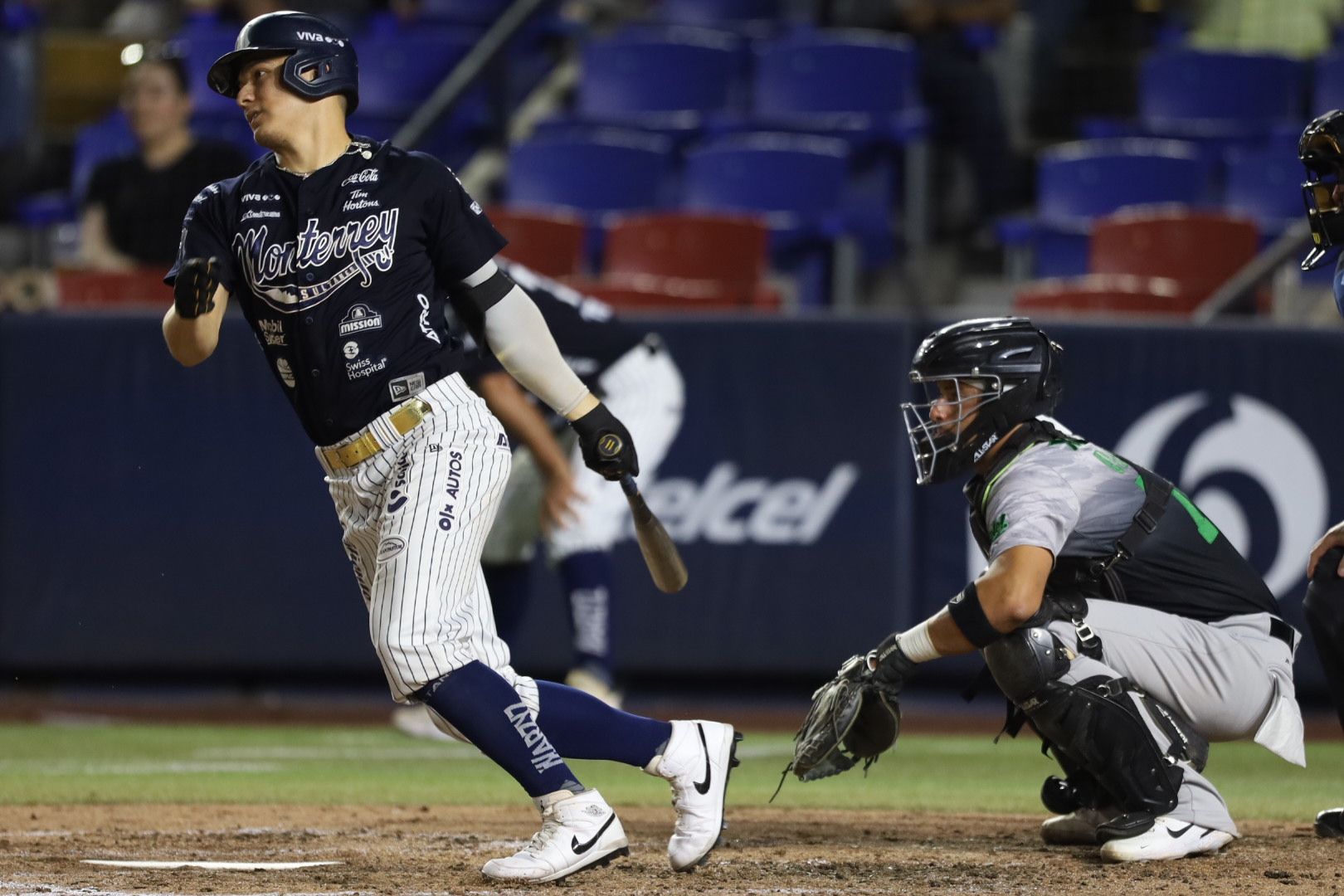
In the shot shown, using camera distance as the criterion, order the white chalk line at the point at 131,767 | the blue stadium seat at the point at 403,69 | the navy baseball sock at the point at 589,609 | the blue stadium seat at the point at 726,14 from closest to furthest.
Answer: the white chalk line at the point at 131,767, the navy baseball sock at the point at 589,609, the blue stadium seat at the point at 403,69, the blue stadium seat at the point at 726,14


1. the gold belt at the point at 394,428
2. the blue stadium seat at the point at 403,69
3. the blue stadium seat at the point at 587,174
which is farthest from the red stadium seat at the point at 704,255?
the gold belt at the point at 394,428

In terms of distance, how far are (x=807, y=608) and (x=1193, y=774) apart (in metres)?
3.76

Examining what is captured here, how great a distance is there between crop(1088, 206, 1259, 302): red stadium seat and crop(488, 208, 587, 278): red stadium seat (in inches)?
109

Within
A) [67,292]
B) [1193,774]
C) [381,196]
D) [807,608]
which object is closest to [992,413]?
[1193,774]

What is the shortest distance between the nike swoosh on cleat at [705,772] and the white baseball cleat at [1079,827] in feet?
3.21

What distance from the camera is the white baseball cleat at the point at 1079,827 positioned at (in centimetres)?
474

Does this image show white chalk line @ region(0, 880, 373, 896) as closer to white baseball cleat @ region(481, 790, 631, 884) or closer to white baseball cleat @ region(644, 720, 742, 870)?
white baseball cleat @ region(481, 790, 631, 884)

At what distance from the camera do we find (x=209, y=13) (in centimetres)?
1313

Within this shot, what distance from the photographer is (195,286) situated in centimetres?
397

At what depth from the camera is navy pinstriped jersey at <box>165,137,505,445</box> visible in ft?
13.7

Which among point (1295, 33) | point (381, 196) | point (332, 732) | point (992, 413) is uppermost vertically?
point (1295, 33)

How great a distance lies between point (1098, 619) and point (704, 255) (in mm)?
5531

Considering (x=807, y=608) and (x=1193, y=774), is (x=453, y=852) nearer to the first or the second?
(x=1193, y=774)

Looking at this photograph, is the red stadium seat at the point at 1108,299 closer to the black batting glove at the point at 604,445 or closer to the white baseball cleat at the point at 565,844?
the black batting glove at the point at 604,445
